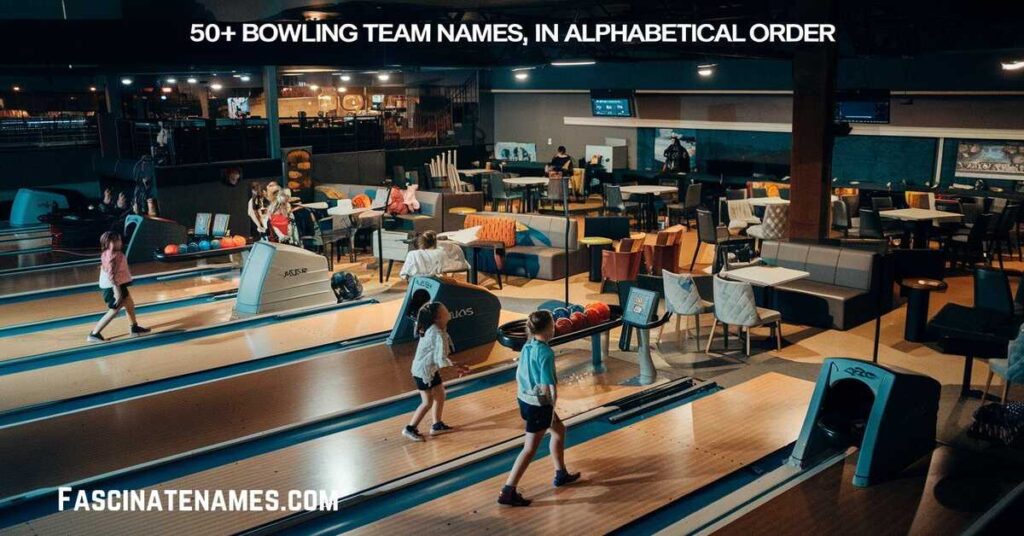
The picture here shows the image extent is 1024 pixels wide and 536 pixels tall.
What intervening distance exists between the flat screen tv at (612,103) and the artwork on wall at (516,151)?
272cm

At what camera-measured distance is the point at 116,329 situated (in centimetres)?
867

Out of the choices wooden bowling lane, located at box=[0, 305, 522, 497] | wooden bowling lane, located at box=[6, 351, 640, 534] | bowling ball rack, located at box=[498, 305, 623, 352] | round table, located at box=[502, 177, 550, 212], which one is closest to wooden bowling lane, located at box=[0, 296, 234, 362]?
wooden bowling lane, located at box=[0, 305, 522, 497]

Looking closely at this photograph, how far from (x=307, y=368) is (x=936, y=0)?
25.2 ft

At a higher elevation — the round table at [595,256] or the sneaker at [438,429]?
the round table at [595,256]

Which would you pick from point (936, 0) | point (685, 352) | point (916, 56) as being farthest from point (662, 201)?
point (685, 352)

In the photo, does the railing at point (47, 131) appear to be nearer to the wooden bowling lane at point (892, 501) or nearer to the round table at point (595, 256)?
the round table at point (595, 256)

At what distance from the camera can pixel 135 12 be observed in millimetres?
14961

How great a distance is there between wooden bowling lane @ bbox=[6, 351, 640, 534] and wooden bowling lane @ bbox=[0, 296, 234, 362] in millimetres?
3056

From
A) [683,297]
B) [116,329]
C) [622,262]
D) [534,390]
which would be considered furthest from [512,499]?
[622,262]

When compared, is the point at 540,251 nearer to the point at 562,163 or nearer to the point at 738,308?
the point at 738,308

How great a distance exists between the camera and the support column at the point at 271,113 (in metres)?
14.3

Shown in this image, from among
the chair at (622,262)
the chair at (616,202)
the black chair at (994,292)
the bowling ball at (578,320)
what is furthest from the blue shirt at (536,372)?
the chair at (616,202)

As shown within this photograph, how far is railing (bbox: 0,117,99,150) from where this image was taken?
60.7ft

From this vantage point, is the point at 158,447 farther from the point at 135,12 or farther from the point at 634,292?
the point at 135,12
